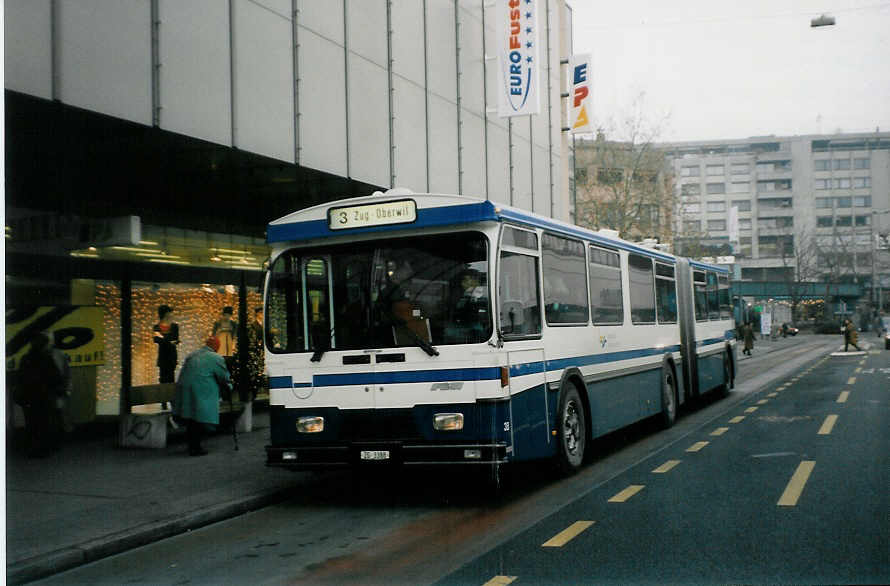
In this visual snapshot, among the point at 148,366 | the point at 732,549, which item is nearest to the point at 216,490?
the point at 732,549

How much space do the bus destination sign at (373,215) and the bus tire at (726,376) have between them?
Result: 12921mm

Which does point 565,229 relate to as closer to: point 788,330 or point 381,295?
point 381,295

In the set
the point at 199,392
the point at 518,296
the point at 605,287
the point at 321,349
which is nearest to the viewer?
the point at 518,296

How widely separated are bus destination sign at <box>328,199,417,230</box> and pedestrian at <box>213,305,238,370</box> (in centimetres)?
757

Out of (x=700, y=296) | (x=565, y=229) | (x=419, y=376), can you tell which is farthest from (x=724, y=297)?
(x=419, y=376)

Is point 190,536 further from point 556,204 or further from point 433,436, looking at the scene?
point 556,204

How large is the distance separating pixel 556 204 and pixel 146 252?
530 inches

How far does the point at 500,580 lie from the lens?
5.71m

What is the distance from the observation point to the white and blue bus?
8141mm

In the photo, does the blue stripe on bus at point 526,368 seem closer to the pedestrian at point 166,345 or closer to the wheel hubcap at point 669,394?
the wheel hubcap at point 669,394

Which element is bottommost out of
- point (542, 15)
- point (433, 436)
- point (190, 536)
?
point (190, 536)

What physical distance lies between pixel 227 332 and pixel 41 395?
4.58 metres

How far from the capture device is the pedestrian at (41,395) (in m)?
11.8

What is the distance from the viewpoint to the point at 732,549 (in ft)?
20.5
